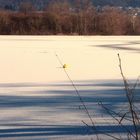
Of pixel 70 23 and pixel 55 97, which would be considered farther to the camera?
pixel 70 23

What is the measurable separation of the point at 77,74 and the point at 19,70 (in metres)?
1.67

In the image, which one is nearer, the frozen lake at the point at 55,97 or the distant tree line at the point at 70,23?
the frozen lake at the point at 55,97

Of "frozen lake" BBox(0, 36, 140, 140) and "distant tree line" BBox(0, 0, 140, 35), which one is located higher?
"frozen lake" BBox(0, 36, 140, 140)

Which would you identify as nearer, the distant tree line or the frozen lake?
the frozen lake

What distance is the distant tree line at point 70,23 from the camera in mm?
51281

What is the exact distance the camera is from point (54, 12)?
5681cm

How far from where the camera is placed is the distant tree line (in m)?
51.3

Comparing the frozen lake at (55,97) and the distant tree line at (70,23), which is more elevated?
the frozen lake at (55,97)

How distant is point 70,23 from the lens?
2099 inches

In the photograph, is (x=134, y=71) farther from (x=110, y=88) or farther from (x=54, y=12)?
(x=54, y=12)

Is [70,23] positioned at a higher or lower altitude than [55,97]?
lower

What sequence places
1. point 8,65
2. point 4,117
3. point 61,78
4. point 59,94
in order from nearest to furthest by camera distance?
point 4,117 < point 59,94 < point 61,78 < point 8,65

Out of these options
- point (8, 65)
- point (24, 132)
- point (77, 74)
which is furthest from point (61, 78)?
point (24, 132)

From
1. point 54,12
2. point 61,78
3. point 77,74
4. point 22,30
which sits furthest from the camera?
point 54,12
